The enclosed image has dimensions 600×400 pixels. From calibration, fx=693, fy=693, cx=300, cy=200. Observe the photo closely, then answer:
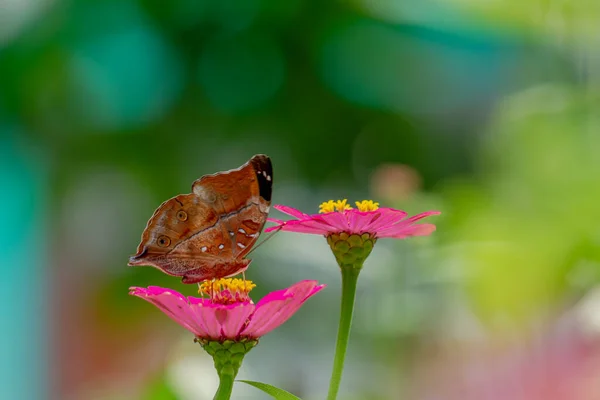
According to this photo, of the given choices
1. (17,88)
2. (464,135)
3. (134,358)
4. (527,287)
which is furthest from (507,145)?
(17,88)

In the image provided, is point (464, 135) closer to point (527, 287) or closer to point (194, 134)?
point (194, 134)

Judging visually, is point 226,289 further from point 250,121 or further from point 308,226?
point 250,121

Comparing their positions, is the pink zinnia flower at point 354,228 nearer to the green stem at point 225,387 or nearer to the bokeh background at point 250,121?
the green stem at point 225,387

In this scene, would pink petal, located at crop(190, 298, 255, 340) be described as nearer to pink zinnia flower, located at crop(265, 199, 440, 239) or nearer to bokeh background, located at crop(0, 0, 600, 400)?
pink zinnia flower, located at crop(265, 199, 440, 239)

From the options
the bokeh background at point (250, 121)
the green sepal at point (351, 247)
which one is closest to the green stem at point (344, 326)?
the green sepal at point (351, 247)

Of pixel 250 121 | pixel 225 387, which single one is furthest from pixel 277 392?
pixel 250 121

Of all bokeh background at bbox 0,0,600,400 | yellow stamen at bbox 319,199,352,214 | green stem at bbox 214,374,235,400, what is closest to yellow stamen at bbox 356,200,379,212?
yellow stamen at bbox 319,199,352,214
